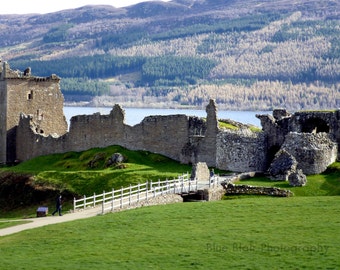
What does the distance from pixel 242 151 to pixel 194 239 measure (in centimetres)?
3014

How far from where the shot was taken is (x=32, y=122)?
302 ft

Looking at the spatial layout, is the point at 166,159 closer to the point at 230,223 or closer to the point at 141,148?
the point at 141,148

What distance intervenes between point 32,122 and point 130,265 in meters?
55.8

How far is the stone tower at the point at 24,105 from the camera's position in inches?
3654

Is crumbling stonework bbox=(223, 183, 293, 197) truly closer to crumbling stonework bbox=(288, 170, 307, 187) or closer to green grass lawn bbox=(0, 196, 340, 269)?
crumbling stonework bbox=(288, 170, 307, 187)

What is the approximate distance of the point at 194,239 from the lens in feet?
139

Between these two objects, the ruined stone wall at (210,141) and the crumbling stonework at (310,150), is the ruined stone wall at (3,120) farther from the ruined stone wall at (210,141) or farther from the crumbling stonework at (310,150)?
the crumbling stonework at (310,150)

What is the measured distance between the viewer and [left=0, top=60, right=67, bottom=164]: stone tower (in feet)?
305

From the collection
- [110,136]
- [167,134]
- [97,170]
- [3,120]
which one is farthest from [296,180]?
[3,120]

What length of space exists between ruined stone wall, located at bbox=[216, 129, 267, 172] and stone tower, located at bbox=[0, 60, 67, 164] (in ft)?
82.1

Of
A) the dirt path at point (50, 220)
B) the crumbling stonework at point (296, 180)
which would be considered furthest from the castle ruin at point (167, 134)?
→ the dirt path at point (50, 220)

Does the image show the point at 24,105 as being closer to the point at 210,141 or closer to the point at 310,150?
the point at 210,141

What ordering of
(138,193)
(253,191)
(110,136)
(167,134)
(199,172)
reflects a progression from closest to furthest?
Result: (138,193) < (253,191) < (199,172) < (167,134) < (110,136)

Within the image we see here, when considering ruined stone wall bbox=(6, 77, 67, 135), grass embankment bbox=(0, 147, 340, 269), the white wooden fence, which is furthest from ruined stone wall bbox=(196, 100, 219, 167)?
ruined stone wall bbox=(6, 77, 67, 135)
